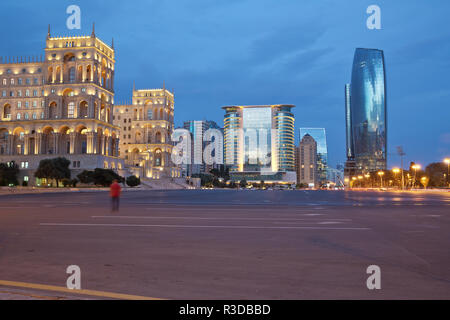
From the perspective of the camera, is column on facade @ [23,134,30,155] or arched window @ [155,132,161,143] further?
arched window @ [155,132,161,143]

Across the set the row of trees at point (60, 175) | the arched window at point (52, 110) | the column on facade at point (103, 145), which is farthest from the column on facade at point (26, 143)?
the column on facade at point (103, 145)

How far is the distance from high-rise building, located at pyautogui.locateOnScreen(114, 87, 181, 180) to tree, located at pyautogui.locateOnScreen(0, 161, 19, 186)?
185 feet

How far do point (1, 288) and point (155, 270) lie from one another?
2.51m

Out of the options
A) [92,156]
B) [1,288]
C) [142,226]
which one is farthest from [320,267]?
[92,156]

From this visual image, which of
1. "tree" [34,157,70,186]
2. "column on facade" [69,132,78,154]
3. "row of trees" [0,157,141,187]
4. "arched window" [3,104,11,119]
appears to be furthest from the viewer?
"arched window" [3,104,11,119]

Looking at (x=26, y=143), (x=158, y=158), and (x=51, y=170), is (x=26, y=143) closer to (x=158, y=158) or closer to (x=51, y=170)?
(x=51, y=170)

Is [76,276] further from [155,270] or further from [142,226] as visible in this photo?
[142,226]

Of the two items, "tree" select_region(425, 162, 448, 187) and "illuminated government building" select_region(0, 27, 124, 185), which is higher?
"illuminated government building" select_region(0, 27, 124, 185)

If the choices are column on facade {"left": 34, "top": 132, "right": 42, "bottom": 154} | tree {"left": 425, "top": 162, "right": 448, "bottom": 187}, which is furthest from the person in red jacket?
tree {"left": 425, "top": 162, "right": 448, "bottom": 187}

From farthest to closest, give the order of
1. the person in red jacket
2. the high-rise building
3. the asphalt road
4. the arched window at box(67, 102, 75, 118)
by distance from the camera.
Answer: the high-rise building < the arched window at box(67, 102, 75, 118) < the person in red jacket < the asphalt road

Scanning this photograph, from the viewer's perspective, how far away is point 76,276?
6.43 meters

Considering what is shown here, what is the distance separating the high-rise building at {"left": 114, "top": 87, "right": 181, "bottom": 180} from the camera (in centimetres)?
14725

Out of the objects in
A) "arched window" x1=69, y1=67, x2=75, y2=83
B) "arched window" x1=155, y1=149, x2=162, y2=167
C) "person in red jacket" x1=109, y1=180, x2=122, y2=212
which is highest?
"arched window" x1=69, y1=67, x2=75, y2=83

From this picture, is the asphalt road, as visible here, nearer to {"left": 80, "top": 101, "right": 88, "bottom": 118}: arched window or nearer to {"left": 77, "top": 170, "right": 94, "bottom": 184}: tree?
{"left": 77, "top": 170, "right": 94, "bottom": 184}: tree
